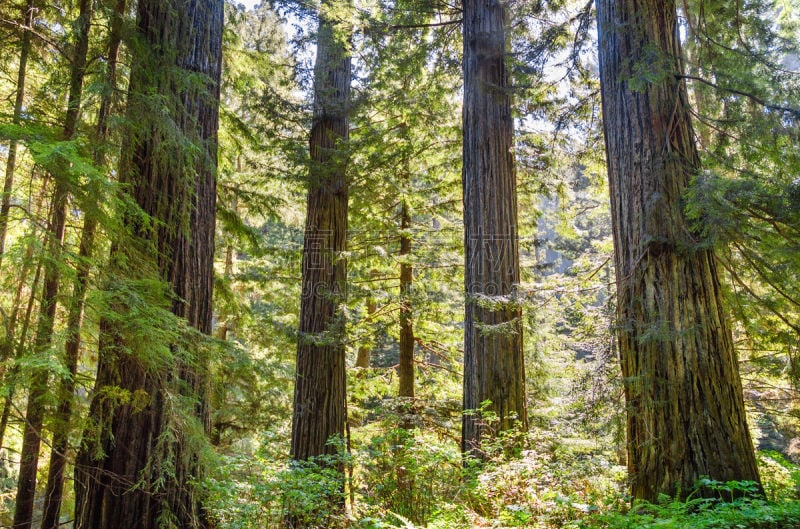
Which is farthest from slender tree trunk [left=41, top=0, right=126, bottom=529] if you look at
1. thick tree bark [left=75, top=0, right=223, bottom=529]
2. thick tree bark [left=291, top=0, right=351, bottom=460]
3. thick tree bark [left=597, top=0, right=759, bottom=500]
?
thick tree bark [left=597, top=0, right=759, bottom=500]

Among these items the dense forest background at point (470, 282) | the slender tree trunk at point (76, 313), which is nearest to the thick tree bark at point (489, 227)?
the dense forest background at point (470, 282)

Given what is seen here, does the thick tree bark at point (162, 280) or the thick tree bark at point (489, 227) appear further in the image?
the thick tree bark at point (489, 227)

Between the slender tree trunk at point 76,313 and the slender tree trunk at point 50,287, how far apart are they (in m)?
0.12

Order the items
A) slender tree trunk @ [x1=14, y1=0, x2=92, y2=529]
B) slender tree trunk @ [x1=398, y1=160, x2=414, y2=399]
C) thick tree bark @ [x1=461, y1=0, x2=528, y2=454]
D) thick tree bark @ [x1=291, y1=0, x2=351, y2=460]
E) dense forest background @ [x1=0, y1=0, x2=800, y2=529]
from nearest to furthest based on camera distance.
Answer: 1. slender tree trunk @ [x1=14, y1=0, x2=92, y2=529]
2. dense forest background @ [x1=0, y1=0, x2=800, y2=529]
3. thick tree bark @ [x1=461, y1=0, x2=528, y2=454]
4. thick tree bark @ [x1=291, y1=0, x2=351, y2=460]
5. slender tree trunk @ [x1=398, y1=160, x2=414, y2=399]

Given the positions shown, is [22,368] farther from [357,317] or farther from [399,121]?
[399,121]

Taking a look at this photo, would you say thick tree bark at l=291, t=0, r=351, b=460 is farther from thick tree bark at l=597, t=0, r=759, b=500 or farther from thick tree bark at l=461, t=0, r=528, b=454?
thick tree bark at l=597, t=0, r=759, b=500

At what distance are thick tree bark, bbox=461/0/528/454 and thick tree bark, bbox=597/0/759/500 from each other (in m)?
1.51

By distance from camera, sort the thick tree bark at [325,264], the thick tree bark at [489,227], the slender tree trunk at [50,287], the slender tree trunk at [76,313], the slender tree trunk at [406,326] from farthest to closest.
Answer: the slender tree trunk at [406,326], the thick tree bark at [325,264], the thick tree bark at [489,227], the slender tree trunk at [76,313], the slender tree trunk at [50,287]

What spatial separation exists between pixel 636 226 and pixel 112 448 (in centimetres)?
479

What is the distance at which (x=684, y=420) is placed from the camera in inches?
147

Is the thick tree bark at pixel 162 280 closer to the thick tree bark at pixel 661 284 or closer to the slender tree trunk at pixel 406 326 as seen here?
the thick tree bark at pixel 661 284

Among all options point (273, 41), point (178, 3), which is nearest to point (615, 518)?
point (178, 3)

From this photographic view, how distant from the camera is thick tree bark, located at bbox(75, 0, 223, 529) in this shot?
12.0 feet

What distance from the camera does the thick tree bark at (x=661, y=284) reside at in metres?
3.70
